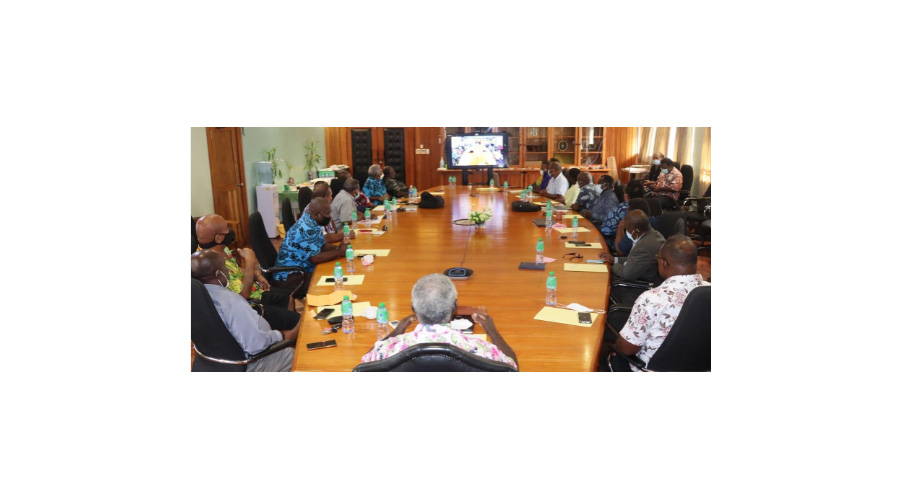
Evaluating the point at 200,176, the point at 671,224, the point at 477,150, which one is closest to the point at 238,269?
the point at 200,176

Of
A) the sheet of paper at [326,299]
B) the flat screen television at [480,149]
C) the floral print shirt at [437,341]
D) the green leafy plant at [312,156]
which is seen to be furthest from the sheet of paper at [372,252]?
the green leafy plant at [312,156]

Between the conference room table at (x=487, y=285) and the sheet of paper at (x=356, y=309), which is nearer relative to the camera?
the conference room table at (x=487, y=285)

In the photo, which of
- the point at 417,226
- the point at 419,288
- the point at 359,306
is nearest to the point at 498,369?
the point at 419,288

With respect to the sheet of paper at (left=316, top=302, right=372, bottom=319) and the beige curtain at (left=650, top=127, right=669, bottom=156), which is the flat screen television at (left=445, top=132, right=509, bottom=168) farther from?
the sheet of paper at (left=316, top=302, right=372, bottom=319)

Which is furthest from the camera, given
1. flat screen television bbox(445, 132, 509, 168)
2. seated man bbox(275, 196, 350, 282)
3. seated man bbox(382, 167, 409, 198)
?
flat screen television bbox(445, 132, 509, 168)

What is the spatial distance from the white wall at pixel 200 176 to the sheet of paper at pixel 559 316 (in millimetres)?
4557

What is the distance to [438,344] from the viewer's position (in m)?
1.91

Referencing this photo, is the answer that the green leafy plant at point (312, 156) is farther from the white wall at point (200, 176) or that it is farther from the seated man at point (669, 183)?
the seated man at point (669, 183)

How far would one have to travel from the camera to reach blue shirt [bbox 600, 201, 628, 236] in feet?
18.4

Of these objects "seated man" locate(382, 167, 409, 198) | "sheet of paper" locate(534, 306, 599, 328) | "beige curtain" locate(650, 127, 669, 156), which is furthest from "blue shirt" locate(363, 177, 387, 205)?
"beige curtain" locate(650, 127, 669, 156)

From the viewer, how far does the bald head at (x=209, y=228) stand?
3.88m

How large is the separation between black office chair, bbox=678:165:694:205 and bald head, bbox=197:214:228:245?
6.99 m

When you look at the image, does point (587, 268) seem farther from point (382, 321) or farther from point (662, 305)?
point (382, 321)
